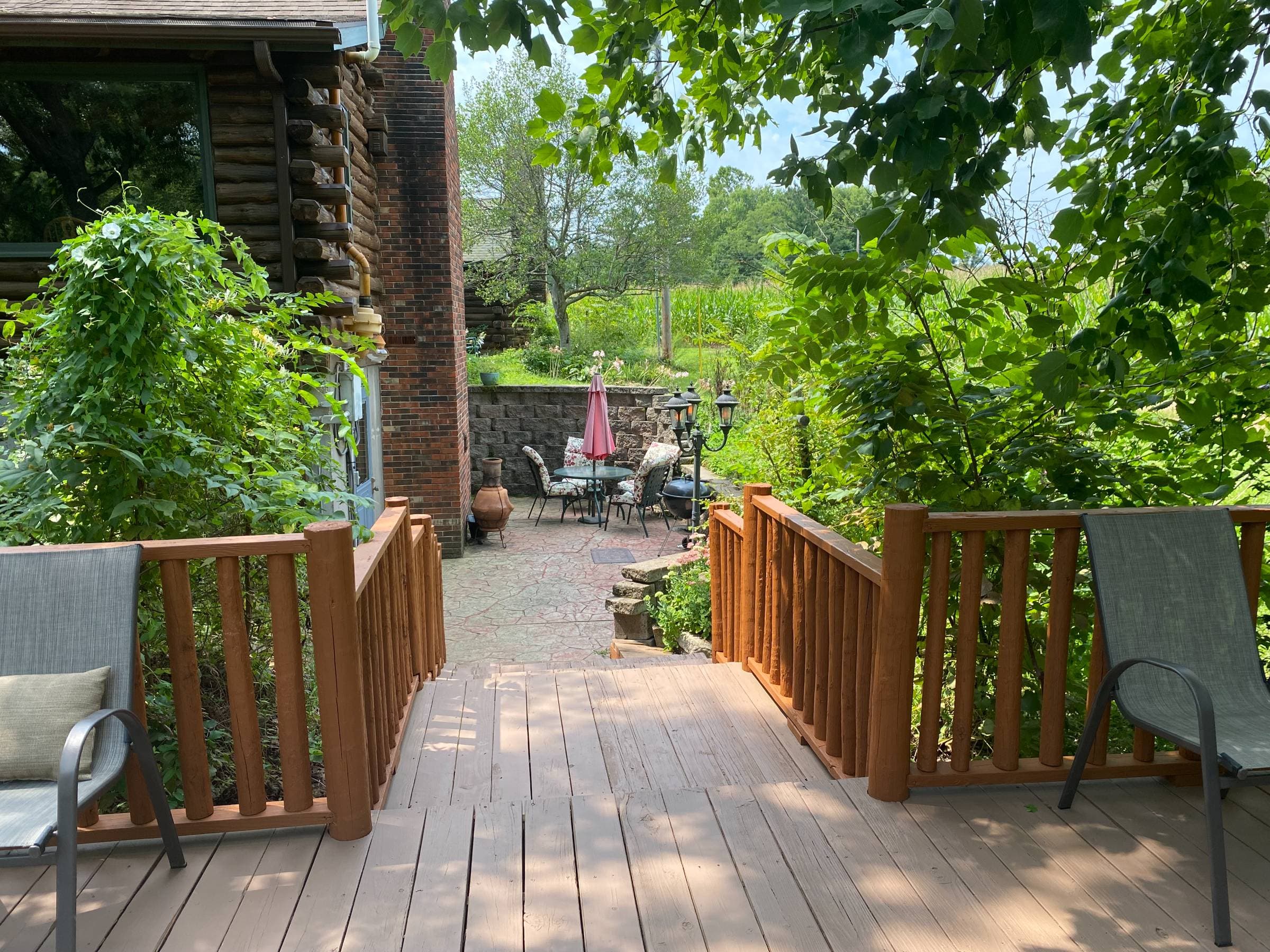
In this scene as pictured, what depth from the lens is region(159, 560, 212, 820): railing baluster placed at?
84.3 inches

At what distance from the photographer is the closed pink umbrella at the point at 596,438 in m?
11.0

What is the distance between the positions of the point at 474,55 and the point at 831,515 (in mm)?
2505

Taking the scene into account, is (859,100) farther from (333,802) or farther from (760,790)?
(333,802)

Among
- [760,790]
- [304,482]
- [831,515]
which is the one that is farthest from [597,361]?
[760,790]

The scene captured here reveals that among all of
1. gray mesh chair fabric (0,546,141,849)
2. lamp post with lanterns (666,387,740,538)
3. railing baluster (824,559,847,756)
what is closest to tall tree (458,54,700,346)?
lamp post with lanterns (666,387,740,538)

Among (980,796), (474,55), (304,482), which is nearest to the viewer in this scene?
(980,796)

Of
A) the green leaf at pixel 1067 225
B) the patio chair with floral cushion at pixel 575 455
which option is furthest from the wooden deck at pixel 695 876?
the patio chair with floral cushion at pixel 575 455

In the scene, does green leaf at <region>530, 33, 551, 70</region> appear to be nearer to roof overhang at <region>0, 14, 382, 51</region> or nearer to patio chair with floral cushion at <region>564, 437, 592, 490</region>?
roof overhang at <region>0, 14, 382, 51</region>

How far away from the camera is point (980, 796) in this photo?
2443 mm

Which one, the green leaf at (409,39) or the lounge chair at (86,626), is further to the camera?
the green leaf at (409,39)

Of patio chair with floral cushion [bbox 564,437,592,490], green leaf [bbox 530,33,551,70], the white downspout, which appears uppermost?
the white downspout

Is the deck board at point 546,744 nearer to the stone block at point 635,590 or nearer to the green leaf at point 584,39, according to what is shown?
the green leaf at point 584,39

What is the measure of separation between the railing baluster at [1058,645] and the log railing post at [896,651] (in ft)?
1.28

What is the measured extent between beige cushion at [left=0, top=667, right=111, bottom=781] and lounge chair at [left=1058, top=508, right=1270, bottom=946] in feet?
7.76
